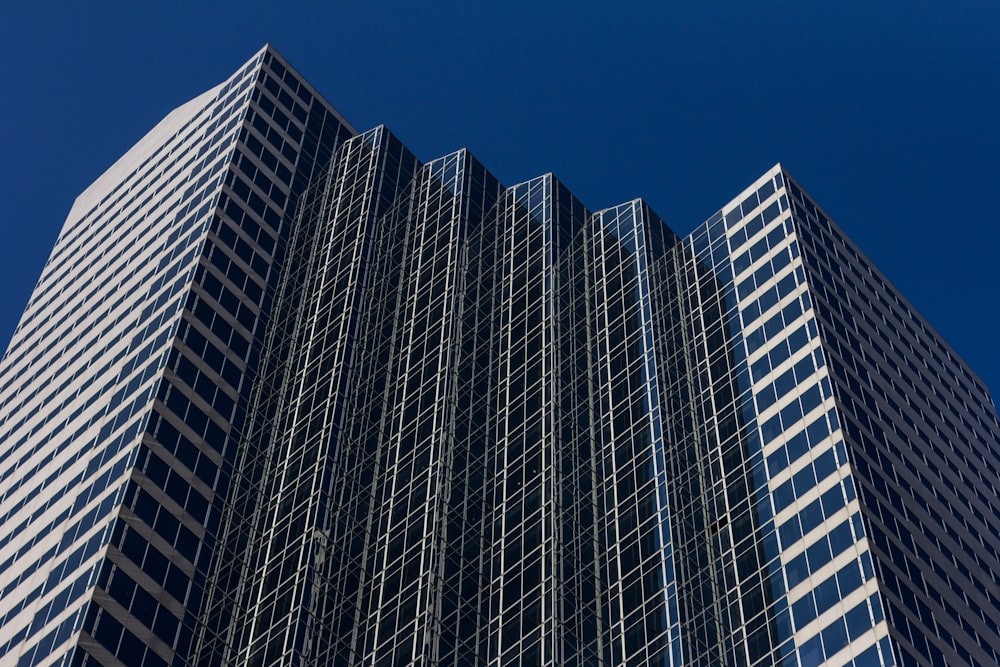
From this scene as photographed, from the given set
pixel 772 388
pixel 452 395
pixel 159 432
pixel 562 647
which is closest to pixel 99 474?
pixel 159 432

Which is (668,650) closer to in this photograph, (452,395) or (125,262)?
(452,395)

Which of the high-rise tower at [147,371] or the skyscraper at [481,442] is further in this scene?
the high-rise tower at [147,371]

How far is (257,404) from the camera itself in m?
90.3

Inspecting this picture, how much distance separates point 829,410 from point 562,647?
56.1 ft

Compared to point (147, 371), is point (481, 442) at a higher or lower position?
lower

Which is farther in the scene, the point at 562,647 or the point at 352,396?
the point at 352,396

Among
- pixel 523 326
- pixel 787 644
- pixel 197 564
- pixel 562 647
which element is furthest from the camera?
pixel 523 326

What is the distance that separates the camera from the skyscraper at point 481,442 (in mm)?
71688

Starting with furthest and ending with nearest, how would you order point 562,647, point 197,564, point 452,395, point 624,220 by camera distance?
point 624,220
point 452,395
point 197,564
point 562,647

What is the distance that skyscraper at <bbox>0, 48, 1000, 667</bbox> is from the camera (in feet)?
235

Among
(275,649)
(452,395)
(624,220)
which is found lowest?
(275,649)

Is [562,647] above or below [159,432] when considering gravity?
below

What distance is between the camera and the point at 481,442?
87500 mm

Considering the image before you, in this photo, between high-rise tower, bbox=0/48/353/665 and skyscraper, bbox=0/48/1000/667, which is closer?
skyscraper, bbox=0/48/1000/667
